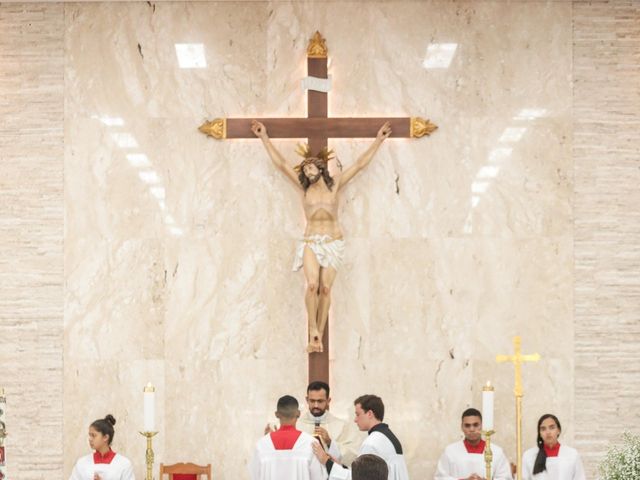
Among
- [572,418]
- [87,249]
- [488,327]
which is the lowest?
[572,418]

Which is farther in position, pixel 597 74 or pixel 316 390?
pixel 597 74

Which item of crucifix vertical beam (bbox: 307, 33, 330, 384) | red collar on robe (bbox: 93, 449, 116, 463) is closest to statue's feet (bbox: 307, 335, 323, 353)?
crucifix vertical beam (bbox: 307, 33, 330, 384)

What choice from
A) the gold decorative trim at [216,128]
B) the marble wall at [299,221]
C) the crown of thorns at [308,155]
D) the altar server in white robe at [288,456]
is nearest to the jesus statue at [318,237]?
the crown of thorns at [308,155]

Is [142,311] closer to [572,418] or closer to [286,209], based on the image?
[286,209]

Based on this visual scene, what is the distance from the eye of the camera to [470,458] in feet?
27.7

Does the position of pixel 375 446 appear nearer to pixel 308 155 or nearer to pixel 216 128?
pixel 308 155

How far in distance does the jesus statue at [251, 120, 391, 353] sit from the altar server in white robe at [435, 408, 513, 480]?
1366mm

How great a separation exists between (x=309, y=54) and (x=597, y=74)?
254cm

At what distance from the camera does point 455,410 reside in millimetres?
9000

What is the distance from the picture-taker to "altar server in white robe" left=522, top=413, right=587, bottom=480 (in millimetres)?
8109

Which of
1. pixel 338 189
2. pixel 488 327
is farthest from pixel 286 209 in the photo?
pixel 488 327

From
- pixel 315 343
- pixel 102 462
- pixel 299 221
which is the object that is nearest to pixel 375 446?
pixel 315 343

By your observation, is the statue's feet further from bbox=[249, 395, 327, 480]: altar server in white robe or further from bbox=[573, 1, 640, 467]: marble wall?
bbox=[573, 1, 640, 467]: marble wall

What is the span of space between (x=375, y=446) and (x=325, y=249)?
225 cm
